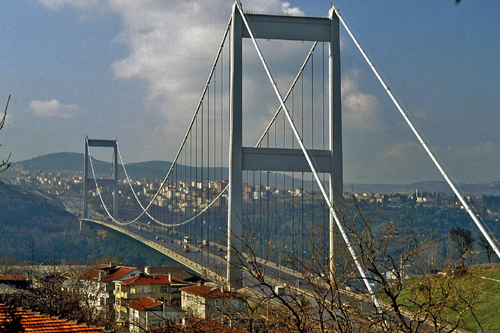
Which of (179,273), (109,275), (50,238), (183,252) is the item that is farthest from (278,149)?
(50,238)

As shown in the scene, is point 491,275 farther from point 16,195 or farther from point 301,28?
point 16,195

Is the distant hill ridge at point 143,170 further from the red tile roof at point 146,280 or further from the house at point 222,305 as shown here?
the house at point 222,305

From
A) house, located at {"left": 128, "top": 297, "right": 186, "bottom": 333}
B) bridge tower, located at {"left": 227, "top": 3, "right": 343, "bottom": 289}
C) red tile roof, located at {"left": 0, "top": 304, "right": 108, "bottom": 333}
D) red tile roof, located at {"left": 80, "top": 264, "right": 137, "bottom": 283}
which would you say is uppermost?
bridge tower, located at {"left": 227, "top": 3, "right": 343, "bottom": 289}

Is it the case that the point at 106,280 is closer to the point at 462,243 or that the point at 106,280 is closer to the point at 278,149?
the point at 462,243

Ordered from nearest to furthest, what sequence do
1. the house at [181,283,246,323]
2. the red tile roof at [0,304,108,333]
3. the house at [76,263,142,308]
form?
the house at [181,283,246,323] < the red tile roof at [0,304,108,333] < the house at [76,263,142,308]

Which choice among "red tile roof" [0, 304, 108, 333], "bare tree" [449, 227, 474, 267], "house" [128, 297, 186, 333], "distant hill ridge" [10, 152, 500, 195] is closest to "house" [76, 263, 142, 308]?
"house" [128, 297, 186, 333]

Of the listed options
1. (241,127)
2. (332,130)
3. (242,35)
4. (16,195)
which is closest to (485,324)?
(332,130)

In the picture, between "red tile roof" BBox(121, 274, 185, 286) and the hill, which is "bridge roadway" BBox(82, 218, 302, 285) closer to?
"red tile roof" BBox(121, 274, 185, 286)
